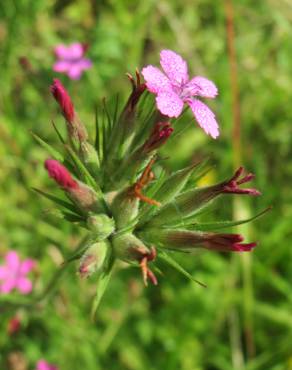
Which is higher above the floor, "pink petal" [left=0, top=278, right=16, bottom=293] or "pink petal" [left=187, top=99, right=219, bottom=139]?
"pink petal" [left=187, top=99, right=219, bottom=139]

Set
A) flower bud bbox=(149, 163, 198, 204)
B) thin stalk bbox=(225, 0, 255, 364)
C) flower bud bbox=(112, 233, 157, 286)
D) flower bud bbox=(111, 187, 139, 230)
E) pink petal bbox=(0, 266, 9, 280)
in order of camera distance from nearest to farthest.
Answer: flower bud bbox=(112, 233, 157, 286) → flower bud bbox=(111, 187, 139, 230) → flower bud bbox=(149, 163, 198, 204) → pink petal bbox=(0, 266, 9, 280) → thin stalk bbox=(225, 0, 255, 364)

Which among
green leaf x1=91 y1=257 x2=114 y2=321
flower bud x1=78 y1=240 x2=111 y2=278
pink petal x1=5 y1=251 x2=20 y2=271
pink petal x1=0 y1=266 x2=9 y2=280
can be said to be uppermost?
flower bud x1=78 y1=240 x2=111 y2=278

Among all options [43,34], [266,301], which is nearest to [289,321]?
[266,301]

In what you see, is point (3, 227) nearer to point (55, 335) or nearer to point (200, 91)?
point (55, 335)

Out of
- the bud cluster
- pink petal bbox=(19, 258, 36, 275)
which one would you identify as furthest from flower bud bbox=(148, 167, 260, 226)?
pink petal bbox=(19, 258, 36, 275)

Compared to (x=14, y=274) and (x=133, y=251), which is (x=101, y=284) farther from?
(x=14, y=274)

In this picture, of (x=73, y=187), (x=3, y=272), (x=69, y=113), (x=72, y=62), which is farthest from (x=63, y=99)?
(x=3, y=272)

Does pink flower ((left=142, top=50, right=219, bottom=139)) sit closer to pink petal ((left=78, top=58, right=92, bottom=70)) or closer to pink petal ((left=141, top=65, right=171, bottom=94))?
pink petal ((left=141, top=65, right=171, bottom=94))
